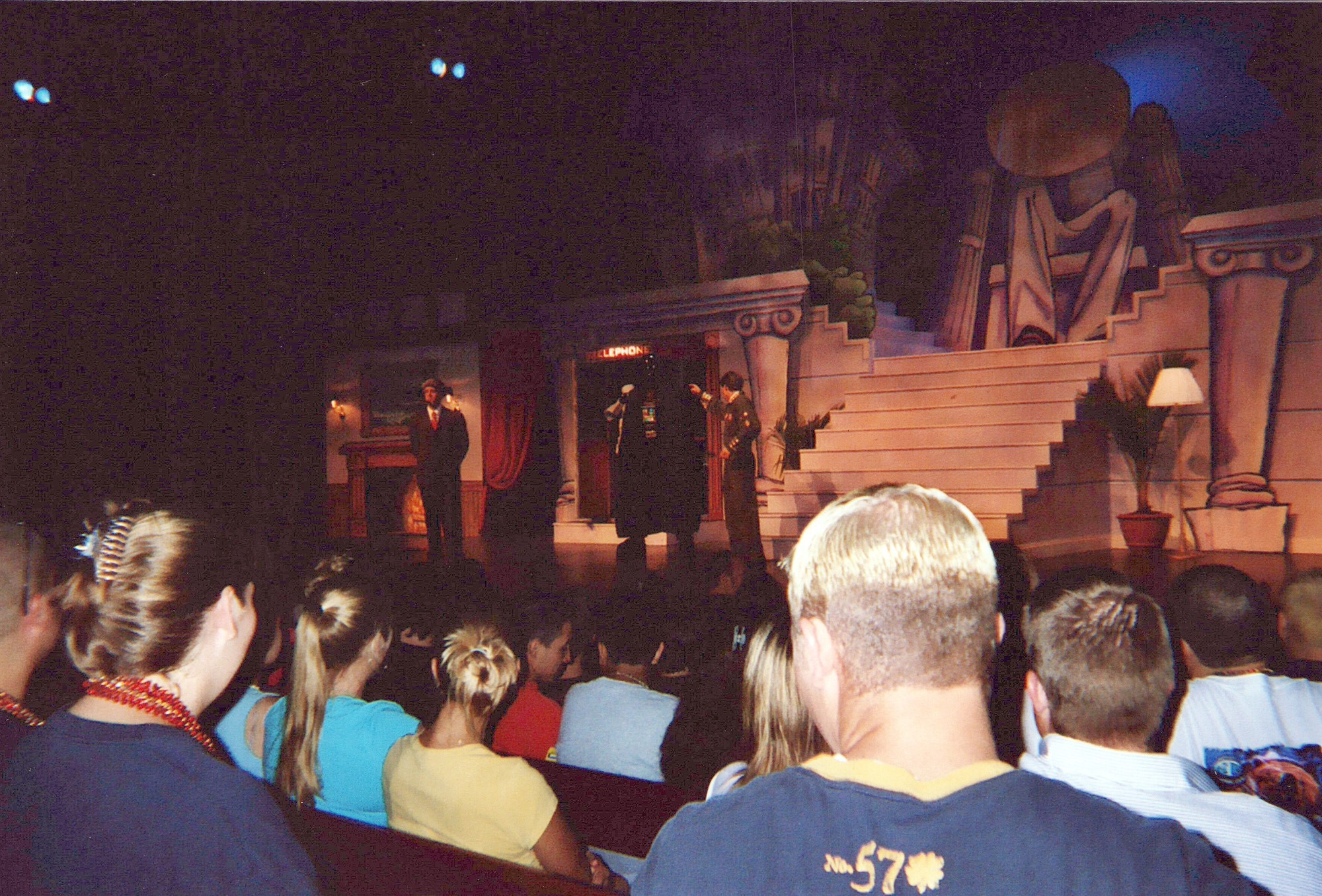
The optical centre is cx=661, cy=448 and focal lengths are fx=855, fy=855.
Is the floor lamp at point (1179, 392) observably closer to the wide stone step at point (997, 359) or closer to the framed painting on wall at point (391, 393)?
the wide stone step at point (997, 359)

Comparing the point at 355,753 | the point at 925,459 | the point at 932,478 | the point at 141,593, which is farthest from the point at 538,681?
the point at 925,459

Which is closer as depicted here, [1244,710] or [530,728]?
[1244,710]

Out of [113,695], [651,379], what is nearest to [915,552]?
[113,695]

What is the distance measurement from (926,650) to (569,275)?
9.28m

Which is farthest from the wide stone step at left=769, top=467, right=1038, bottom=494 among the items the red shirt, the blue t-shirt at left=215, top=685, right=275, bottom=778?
the blue t-shirt at left=215, top=685, right=275, bottom=778

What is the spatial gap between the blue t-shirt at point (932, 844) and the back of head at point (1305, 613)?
78.6 inches

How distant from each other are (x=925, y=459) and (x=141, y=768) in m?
6.93

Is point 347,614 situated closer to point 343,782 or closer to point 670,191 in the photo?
point 343,782

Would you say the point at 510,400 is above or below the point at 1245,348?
below

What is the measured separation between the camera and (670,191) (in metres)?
9.68

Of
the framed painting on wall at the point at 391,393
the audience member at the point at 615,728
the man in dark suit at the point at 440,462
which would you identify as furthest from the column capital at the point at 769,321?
the audience member at the point at 615,728

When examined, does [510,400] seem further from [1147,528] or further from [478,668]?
[478,668]

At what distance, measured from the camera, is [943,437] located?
23.9 ft

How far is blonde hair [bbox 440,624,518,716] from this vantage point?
1677 millimetres
